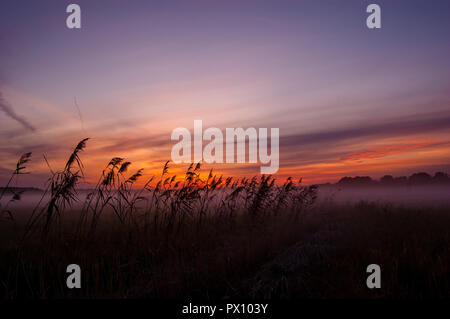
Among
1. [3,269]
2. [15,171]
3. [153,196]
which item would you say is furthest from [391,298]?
[3,269]

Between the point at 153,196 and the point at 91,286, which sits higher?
the point at 153,196

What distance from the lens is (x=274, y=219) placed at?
1205 centimetres

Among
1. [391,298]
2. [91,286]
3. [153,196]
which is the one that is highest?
[153,196]

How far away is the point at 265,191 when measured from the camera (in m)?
9.34

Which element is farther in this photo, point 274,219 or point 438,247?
point 274,219

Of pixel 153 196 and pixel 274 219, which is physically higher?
pixel 153 196
